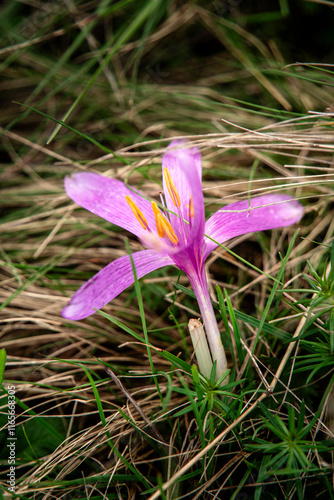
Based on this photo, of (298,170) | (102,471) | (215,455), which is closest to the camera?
(215,455)

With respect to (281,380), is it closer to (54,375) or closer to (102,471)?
(102,471)

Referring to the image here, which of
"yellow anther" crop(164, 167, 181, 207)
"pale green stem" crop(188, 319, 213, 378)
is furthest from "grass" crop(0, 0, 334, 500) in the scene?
"yellow anther" crop(164, 167, 181, 207)

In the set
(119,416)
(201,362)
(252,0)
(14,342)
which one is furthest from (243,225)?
(252,0)

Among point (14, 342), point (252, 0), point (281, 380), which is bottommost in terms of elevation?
point (281, 380)

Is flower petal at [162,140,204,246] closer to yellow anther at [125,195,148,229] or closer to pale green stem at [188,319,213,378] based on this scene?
yellow anther at [125,195,148,229]

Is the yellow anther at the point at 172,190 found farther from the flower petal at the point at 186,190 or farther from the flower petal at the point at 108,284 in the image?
the flower petal at the point at 108,284

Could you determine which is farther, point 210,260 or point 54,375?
point 210,260

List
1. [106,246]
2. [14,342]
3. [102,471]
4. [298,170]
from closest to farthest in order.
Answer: [102,471] < [14,342] < [298,170] < [106,246]
